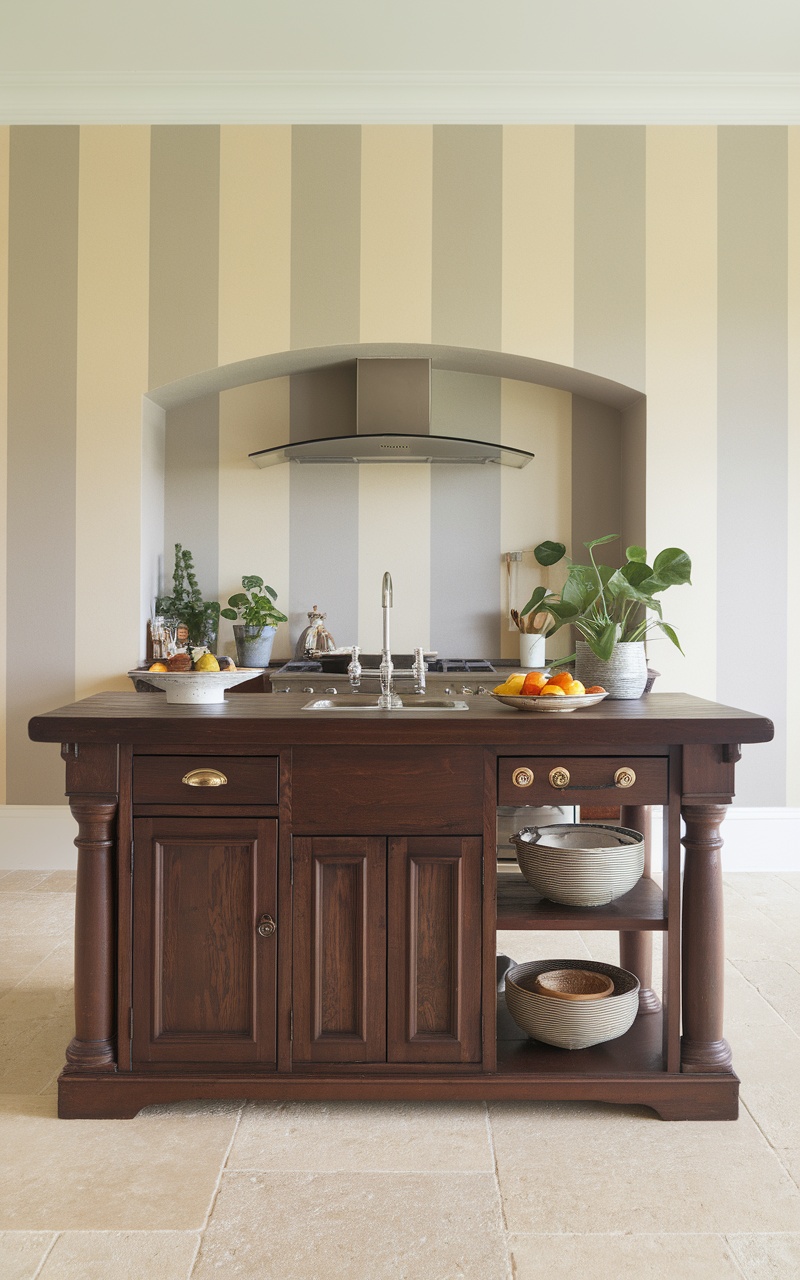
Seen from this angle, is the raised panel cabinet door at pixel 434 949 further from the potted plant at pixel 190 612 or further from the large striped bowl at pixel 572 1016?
the potted plant at pixel 190 612

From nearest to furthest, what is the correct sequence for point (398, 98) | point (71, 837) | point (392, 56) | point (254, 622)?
point (392, 56) → point (398, 98) → point (71, 837) → point (254, 622)

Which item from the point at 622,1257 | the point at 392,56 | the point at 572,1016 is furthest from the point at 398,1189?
the point at 392,56

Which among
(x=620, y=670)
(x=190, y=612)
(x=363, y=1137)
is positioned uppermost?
(x=190, y=612)

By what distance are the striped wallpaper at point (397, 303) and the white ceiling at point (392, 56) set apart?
118mm

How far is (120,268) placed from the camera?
4.30 meters

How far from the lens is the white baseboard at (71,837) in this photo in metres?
4.34

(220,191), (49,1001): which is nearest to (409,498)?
(220,191)

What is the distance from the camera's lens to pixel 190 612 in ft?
14.9

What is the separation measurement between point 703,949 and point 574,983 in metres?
0.37

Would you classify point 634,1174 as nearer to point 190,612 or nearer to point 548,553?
point 548,553

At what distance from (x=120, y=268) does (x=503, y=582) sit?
2.19 meters

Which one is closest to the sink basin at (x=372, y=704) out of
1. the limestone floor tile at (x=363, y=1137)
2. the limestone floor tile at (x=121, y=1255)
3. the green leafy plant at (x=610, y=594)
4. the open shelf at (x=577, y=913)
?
the green leafy plant at (x=610, y=594)

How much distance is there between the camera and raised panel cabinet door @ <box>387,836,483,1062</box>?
218 cm

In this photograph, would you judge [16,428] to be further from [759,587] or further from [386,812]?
[759,587]
